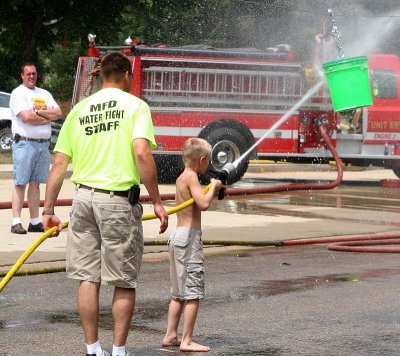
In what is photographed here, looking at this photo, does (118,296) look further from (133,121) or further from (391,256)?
(391,256)

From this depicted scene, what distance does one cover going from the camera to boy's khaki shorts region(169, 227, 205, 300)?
6840mm

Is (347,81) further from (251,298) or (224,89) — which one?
(251,298)

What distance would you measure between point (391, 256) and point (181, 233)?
A: 428 cm

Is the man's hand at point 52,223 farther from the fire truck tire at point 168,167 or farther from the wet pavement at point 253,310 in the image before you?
the fire truck tire at point 168,167

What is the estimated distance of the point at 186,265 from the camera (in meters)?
6.89

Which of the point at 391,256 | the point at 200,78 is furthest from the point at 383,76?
the point at 391,256

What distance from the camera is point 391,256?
10.8 metres

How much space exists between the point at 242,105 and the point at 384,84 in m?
2.77

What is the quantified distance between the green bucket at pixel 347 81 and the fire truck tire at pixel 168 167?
4.39 m

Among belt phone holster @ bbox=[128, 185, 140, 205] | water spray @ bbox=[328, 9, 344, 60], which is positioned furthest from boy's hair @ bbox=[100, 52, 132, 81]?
water spray @ bbox=[328, 9, 344, 60]

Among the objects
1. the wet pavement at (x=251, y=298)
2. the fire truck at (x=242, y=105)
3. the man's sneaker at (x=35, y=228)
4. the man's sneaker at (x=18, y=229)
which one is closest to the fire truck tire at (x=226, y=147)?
the fire truck at (x=242, y=105)

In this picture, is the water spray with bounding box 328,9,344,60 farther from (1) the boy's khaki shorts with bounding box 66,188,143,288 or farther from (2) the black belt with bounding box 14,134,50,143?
(1) the boy's khaki shorts with bounding box 66,188,143,288

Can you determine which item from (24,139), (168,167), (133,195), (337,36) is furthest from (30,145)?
(337,36)

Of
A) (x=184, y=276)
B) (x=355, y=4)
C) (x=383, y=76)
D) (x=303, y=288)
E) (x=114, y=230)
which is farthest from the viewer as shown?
(x=355, y=4)
